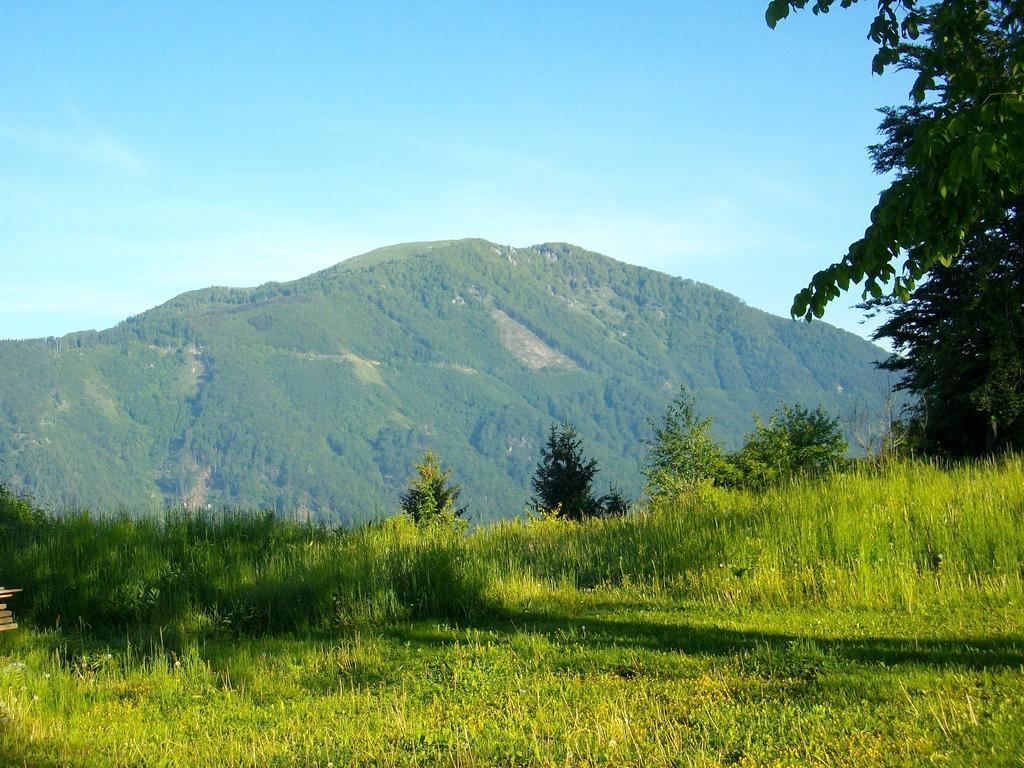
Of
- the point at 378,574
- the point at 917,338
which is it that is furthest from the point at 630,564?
the point at 917,338

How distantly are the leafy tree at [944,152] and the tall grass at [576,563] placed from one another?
339 centimetres

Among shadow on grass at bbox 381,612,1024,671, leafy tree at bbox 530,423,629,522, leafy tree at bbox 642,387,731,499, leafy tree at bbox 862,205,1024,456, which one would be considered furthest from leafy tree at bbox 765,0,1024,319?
leafy tree at bbox 530,423,629,522

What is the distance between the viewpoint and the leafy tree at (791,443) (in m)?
32.2

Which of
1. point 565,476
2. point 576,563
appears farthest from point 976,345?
point 565,476

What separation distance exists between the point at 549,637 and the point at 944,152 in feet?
15.8

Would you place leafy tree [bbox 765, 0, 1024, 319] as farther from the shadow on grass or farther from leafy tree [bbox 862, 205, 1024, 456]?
leafy tree [bbox 862, 205, 1024, 456]

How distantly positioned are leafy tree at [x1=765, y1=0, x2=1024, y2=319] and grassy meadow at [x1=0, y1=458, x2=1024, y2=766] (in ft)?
8.94

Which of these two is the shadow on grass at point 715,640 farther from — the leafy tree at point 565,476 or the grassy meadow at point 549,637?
the leafy tree at point 565,476

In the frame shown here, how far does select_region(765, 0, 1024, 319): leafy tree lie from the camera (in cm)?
563

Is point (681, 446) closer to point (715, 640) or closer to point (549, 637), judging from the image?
point (549, 637)

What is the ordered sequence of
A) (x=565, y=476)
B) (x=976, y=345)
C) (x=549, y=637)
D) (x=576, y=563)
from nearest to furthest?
(x=549, y=637) < (x=576, y=563) < (x=976, y=345) < (x=565, y=476)

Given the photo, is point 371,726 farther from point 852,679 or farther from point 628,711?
point 852,679

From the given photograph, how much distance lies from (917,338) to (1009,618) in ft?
73.3

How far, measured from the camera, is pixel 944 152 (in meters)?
5.78
